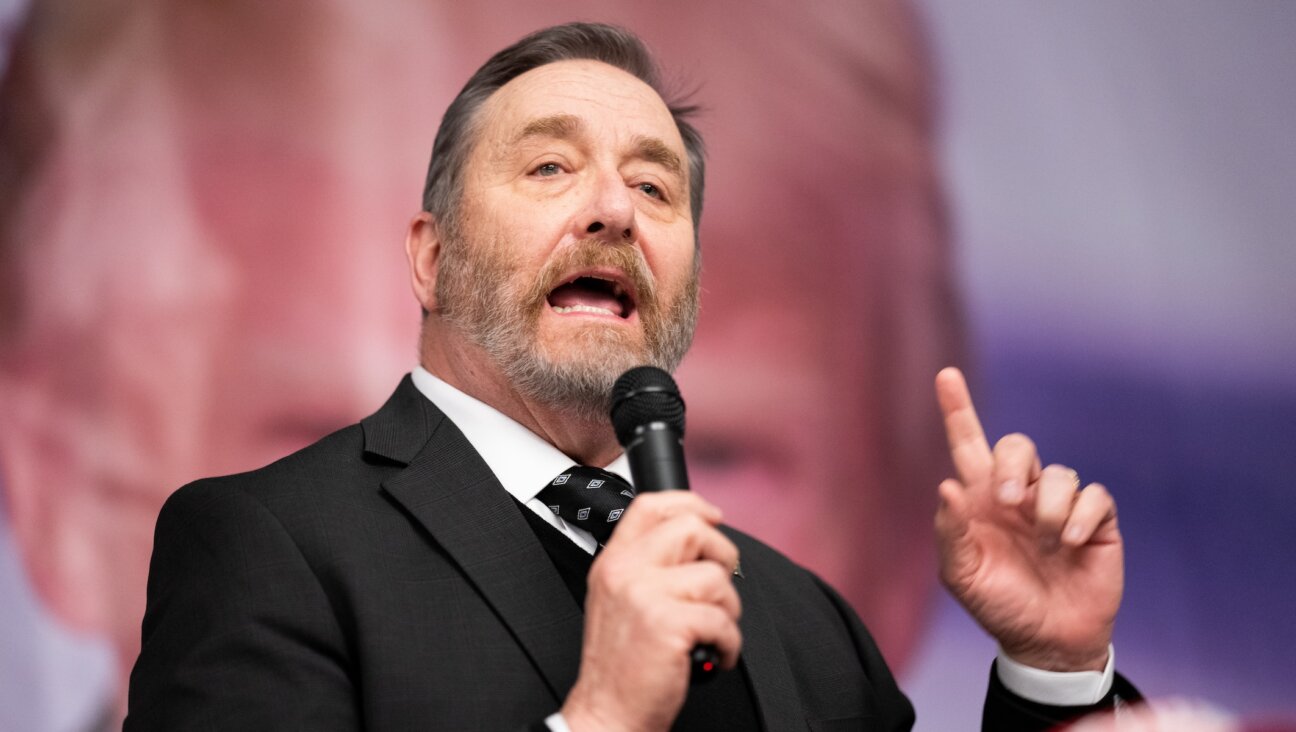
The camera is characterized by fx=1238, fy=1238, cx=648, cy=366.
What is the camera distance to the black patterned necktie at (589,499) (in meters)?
1.76

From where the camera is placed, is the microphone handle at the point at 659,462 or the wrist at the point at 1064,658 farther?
the wrist at the point at 1064,658

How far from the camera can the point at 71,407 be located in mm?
2484

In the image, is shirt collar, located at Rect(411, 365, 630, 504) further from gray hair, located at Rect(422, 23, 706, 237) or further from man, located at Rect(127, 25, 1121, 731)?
gray hair, located at Rect(422, 23, 706, 237)

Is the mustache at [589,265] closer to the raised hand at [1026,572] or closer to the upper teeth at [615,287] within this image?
the upper teeth at [615,287]

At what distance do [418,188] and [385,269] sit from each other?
0.21 meters

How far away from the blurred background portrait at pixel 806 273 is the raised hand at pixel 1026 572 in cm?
107

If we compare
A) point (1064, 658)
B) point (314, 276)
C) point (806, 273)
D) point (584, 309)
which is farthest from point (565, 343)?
point (806, 273)

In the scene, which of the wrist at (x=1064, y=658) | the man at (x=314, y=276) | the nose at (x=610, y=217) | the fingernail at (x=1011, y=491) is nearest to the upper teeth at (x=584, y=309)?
the nose at (x=610, y=217)

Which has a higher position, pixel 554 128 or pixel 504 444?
pixel 554 128

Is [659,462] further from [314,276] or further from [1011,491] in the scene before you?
[314,276]

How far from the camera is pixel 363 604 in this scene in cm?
156

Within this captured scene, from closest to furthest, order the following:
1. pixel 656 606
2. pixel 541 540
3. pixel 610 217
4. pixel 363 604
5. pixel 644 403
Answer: pixel 656 606 → pixel 644 403 → pixel 363 604 → pixel 541 540 → pixel 610 217

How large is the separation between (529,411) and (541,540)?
0.84 feet

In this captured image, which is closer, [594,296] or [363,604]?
[363,604]
